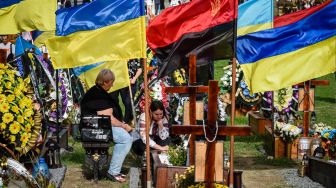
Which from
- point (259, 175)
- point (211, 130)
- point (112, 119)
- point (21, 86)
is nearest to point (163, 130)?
point (112, 119)

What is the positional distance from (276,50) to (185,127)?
351cm

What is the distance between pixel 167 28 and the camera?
30.3 feet

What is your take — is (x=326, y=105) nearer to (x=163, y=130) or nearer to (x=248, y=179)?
(x=248, y=179)

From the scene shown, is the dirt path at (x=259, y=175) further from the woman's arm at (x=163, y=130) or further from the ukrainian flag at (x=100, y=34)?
the ukrainian flag at (x=100, y=34)

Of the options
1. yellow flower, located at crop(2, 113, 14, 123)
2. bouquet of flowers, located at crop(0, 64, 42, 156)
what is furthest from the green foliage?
yellow flower, located at crop(2, 113, 14, 123)

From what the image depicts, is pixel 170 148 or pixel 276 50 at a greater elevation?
pixel 276 50

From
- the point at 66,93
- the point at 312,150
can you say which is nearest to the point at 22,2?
the point at 66,93

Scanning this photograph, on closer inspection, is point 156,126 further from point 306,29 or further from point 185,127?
point 185,127

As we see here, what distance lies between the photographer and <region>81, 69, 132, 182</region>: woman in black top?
1054 centimetres

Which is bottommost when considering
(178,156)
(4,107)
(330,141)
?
(178,156)

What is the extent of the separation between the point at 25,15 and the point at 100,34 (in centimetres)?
272

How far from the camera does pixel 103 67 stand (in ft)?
44.5

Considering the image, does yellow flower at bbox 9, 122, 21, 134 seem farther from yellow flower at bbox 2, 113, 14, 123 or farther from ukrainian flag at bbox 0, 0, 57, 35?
ukrainian flag at bbox 0, 0, 57, 35

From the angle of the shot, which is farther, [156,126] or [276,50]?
[156,126]
